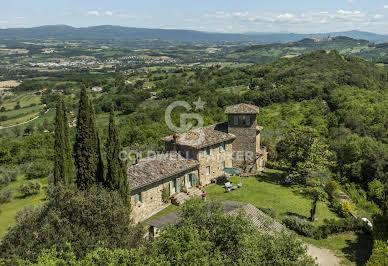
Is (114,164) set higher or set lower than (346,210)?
higher

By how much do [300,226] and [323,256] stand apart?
3.39m

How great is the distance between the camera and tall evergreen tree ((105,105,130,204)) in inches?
855

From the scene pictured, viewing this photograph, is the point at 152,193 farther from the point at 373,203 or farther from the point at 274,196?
the point at 373,203

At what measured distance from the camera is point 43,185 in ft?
124

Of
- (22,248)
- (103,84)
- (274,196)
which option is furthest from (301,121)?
(103,84)

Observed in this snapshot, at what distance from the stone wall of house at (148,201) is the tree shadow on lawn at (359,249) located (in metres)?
14.9

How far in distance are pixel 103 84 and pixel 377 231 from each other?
5822 inches

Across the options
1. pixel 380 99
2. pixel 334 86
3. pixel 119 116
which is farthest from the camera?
pixel 119 116

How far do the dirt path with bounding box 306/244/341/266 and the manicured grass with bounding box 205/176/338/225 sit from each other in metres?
3.91

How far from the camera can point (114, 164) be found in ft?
71.7

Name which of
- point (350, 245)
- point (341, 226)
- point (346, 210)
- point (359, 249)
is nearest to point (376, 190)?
point (346, 210)

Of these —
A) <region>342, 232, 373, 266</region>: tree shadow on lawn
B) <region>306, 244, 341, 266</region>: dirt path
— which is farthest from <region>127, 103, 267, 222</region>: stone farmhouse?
<region>342, 232, 373, 266</region>: tree shadow on lawn

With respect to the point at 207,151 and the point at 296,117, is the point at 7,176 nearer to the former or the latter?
the point at 207,151

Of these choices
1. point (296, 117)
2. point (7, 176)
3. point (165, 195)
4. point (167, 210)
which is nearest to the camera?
point (167, 210)
